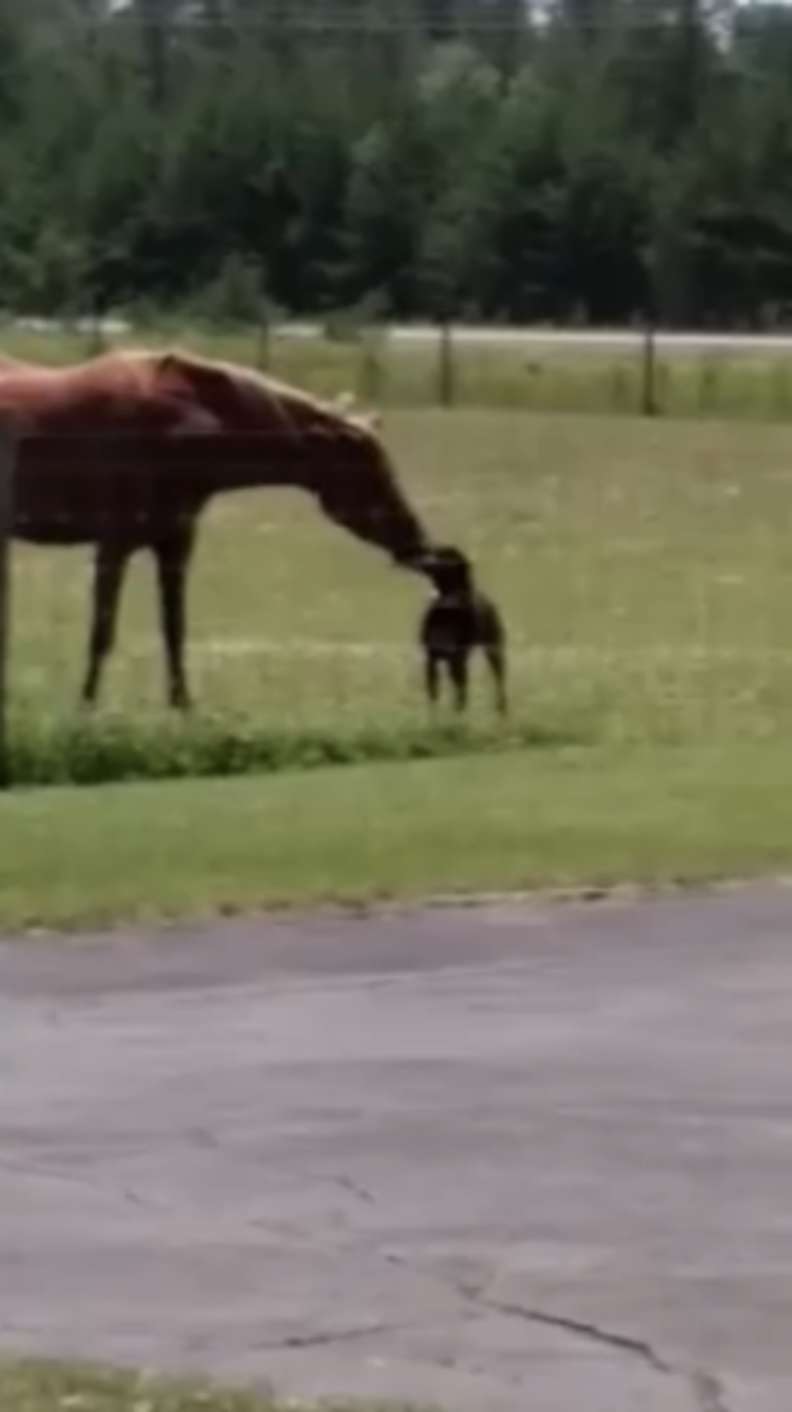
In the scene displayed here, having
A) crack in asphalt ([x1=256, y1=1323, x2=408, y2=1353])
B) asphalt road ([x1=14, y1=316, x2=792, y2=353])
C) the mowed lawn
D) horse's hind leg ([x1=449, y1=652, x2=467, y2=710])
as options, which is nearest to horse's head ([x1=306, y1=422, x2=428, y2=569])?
the mowed lawn

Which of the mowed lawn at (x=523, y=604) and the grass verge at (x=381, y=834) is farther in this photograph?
the mowed lawn at (x=523, y=604)

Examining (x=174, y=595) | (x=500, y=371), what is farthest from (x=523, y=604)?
(x=500, y=371)

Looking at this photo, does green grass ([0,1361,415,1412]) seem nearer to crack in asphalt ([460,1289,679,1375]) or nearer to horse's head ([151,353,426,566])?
crack in asphalt ([460,1289,679,1375])

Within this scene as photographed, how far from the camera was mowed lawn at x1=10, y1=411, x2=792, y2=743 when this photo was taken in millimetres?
21359

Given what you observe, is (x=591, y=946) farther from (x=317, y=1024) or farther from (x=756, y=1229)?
(x=756, y=1229)

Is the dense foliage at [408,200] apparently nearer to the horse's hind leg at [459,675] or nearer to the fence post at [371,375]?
the fence post at [371,375]

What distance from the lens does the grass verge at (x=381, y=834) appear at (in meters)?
15.0

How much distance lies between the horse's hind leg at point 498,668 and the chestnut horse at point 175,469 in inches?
55.3

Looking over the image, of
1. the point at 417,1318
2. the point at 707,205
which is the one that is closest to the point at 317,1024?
the point at 417,1318

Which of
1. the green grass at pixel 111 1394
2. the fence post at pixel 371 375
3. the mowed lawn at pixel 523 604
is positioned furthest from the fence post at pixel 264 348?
the green grass at pixel 111 1394

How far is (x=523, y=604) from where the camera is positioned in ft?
92.3

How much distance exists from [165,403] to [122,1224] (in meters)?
13.2

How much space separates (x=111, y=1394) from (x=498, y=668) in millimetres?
12798

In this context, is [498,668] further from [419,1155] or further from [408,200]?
[408,200]
